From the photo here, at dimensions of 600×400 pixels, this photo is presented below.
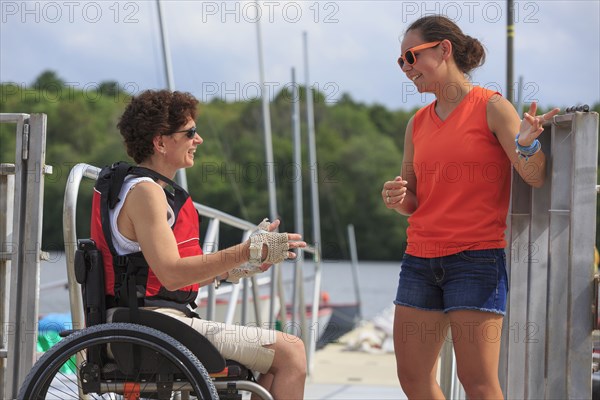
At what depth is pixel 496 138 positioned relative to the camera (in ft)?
9.44

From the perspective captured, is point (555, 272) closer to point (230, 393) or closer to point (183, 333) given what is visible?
point (230, 393)

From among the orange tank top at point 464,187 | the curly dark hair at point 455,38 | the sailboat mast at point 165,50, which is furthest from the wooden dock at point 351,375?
the sailboat mast at point 165,50

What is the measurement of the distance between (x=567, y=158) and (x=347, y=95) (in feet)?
254

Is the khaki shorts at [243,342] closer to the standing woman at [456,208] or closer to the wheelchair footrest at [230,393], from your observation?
the wheelchair footrest at [230,393]

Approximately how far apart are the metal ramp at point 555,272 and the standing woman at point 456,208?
0.17m

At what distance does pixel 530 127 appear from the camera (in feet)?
8.81

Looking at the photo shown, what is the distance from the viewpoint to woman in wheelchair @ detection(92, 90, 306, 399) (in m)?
2.53

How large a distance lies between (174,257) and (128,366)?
0.30m

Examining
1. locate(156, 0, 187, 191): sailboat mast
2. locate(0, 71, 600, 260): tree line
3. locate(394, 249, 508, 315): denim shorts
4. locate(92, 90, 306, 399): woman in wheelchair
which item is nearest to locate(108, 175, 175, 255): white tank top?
locate(92, 90, 306, 399): woman in wheelchair

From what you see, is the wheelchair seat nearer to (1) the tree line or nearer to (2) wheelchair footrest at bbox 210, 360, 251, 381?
(2) wheelchair footrest at bbox 210, 360, 251, 381

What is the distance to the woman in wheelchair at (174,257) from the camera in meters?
2.53

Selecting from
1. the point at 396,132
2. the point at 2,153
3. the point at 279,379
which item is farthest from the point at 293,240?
the point at 396,132

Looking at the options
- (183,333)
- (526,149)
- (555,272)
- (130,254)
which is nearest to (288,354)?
(183,333)

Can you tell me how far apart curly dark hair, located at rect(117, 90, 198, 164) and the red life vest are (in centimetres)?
13
